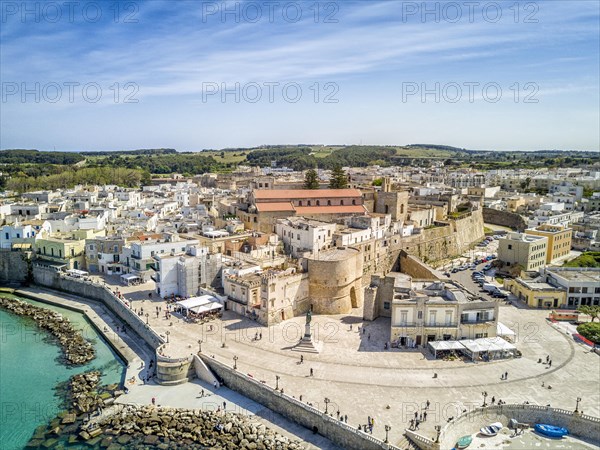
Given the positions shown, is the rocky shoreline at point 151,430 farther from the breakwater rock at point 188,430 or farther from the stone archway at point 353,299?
the stone archway at point 353,299

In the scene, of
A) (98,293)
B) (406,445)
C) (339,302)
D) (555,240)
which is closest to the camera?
(406,445)

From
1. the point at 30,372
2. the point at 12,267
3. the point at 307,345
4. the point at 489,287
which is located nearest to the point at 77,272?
the point at 12,267

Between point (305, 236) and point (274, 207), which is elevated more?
point (274, 207)

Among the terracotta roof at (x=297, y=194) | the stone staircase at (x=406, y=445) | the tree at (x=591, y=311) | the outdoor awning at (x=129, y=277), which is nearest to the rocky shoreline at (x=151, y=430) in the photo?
the stone staircase at (x=406, y=445)

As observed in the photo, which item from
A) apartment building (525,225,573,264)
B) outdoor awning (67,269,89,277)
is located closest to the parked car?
apartment building (525,225,573,264)

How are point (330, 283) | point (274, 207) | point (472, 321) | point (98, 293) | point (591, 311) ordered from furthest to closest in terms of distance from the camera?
1. point (274, 207)
2. point (98, 293)
3. point (330, 283)
4. point (591, 311)
5. point (472, 321)

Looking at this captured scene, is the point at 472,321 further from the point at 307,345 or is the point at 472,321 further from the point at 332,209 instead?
the point at 332,209
